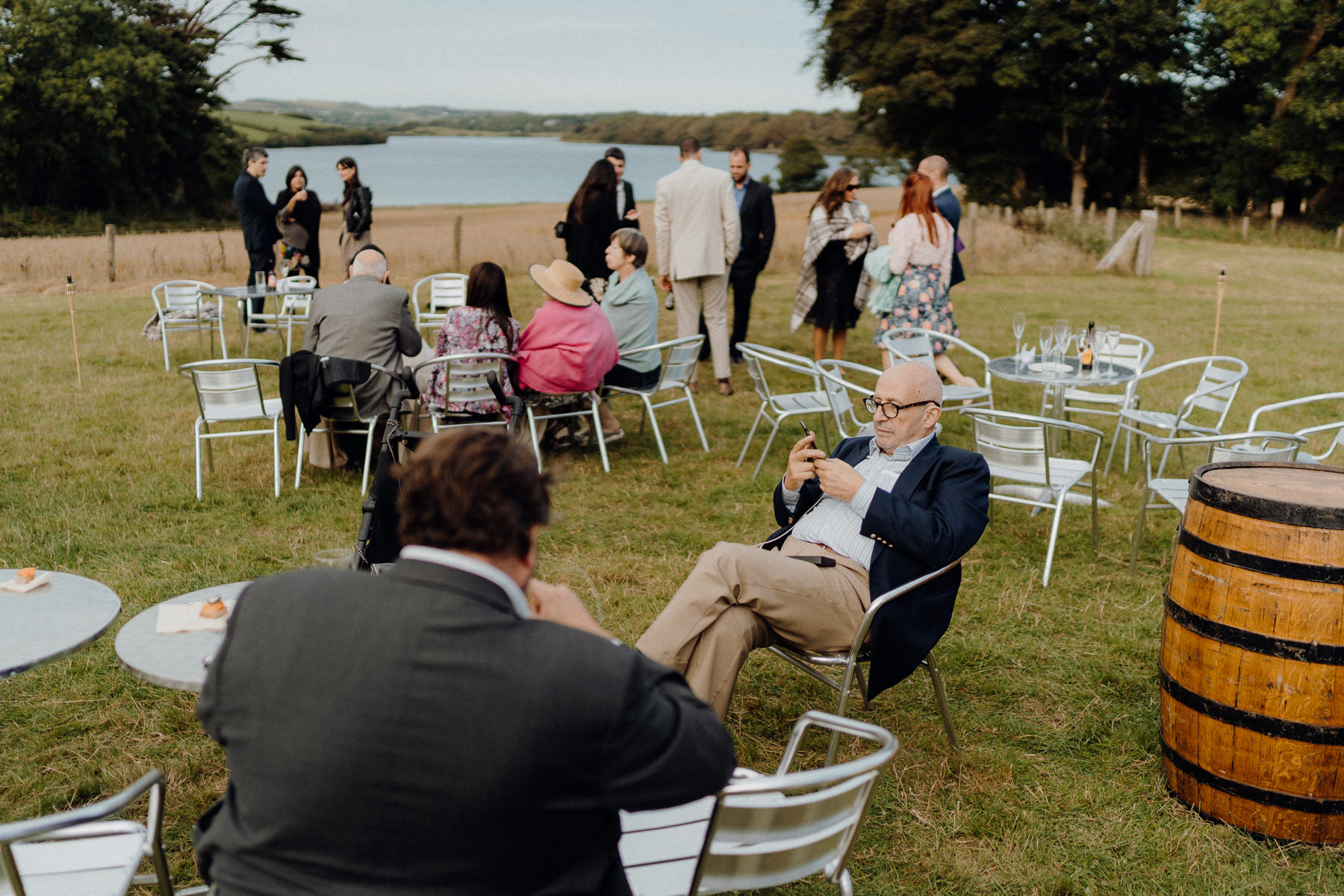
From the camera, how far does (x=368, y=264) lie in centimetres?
590

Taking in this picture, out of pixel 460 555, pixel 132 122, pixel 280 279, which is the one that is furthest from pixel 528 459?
pixel 132 122

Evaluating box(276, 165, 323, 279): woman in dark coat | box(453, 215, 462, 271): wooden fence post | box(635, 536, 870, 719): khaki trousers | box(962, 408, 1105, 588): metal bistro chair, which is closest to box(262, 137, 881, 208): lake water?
box(453, 215, 462, 271): wooden fence post

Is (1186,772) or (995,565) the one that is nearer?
(1186,772)

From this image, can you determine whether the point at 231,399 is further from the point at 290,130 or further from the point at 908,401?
the point at 290,130

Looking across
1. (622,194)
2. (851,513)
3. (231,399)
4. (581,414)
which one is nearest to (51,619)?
(851,513)

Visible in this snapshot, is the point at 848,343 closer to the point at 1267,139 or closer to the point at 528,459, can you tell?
the point at 528,459

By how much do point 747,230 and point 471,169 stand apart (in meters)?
76.2

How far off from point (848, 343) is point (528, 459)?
916cm

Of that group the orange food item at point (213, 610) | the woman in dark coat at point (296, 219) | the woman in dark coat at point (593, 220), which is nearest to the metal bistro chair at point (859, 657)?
the orange food item at point (213, 610)

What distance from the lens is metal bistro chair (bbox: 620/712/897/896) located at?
5.45 feet

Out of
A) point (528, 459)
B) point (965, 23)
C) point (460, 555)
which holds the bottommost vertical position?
point (460, 555)

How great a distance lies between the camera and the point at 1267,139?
94.8ft

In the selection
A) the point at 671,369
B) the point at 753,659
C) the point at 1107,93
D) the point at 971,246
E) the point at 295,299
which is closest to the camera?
the point at 753,659

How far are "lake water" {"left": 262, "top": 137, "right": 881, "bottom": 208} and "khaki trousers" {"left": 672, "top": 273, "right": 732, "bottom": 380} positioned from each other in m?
19.8
